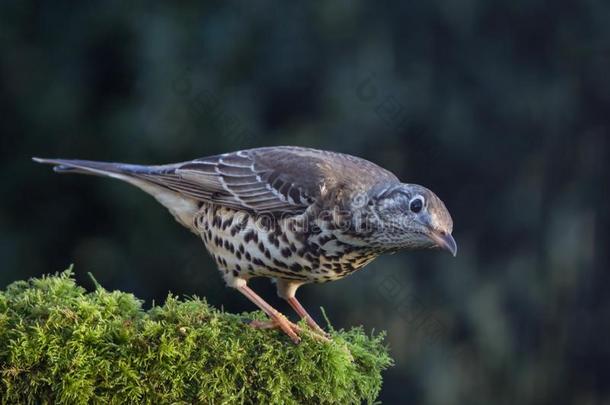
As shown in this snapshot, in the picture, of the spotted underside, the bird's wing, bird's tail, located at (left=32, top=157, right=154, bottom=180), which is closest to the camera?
the spotted underside

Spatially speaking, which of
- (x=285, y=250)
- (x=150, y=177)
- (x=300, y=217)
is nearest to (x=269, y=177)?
(x=300, y=217)

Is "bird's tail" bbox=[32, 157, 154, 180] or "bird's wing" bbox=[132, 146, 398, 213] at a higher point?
"bird's wing" bbox=[132, 146, 398, 213]

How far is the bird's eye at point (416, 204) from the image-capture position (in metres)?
4.66

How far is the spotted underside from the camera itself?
4.77 metres

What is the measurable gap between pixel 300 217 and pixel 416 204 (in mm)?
573

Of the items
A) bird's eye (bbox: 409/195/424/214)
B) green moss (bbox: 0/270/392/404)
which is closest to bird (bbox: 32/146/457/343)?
bird's eye (bbox: 409/195/424/214)

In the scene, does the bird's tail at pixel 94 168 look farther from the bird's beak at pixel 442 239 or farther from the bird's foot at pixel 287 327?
the bird's beak at pixel 442 239

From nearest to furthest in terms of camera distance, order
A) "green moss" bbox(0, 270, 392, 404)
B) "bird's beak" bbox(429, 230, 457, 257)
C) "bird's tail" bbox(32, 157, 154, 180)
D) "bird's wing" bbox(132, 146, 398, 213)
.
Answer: "green moss" bbox(0, 270, 392, 404), "bird's beak" bbox(429, 230, 457, 257), "bird's wing" bbox(132, 146, 398, 213), "bird's tail" bbox(32, 157, 154, 180)

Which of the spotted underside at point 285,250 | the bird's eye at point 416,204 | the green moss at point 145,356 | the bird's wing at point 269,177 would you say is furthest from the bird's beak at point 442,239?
the green moss at point 145,356

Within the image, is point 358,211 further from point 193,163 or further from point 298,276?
point 193,163

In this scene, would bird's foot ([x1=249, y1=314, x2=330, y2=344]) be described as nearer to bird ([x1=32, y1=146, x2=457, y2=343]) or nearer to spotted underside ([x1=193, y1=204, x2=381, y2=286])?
bird ([x1=32, y1=146, x2=457, y2=343])

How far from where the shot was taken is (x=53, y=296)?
162 inches

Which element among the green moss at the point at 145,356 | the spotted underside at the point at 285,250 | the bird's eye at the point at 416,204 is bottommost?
the green moss at the point at 145,356

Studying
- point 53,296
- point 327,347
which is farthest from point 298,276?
point 53,296
